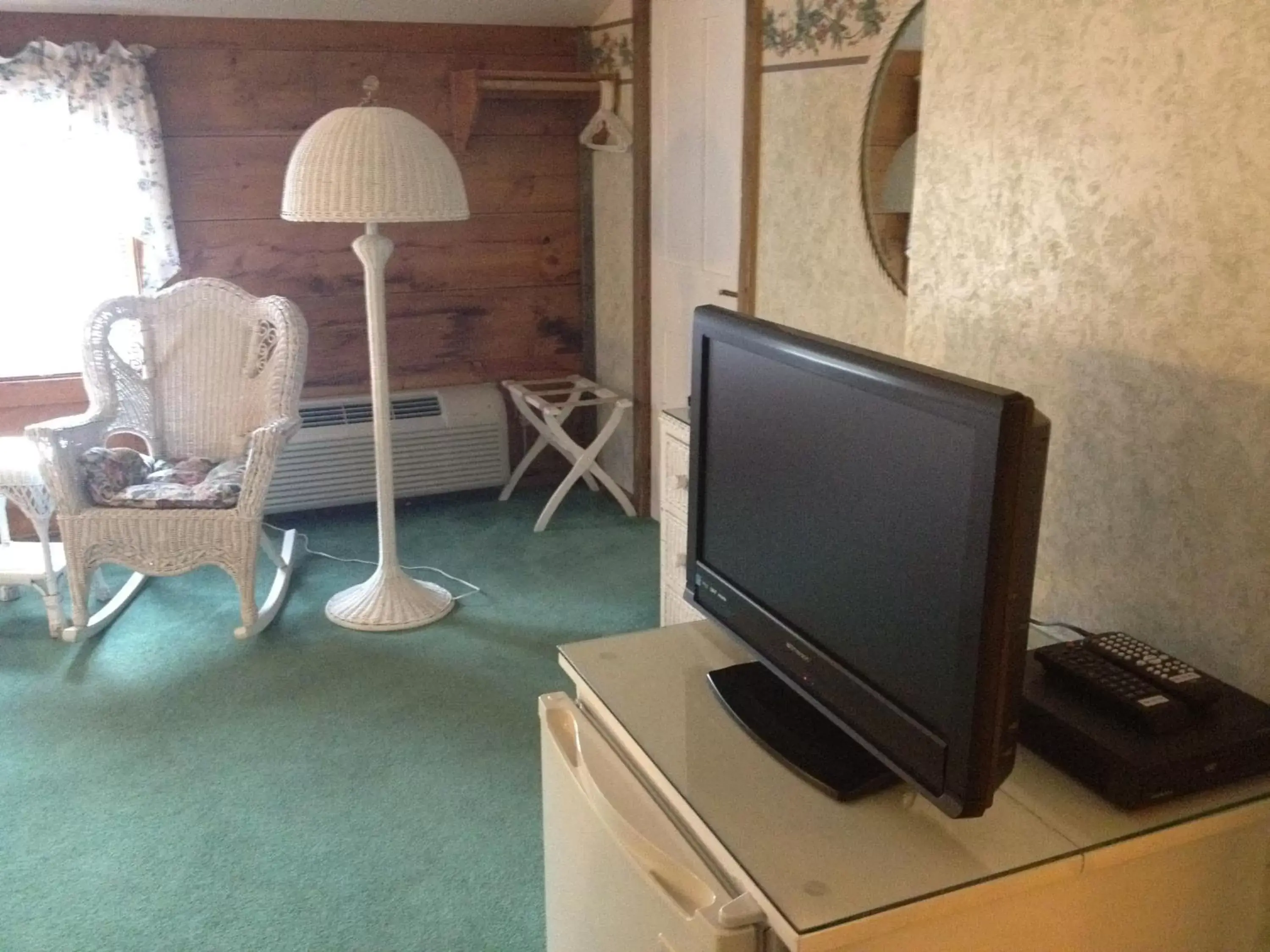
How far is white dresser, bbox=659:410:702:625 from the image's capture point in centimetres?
277

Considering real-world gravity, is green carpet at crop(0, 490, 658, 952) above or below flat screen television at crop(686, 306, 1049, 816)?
below

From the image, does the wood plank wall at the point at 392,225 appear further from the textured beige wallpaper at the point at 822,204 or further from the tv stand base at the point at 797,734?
the tv stand base at the point at 797,734

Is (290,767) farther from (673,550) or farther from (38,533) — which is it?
(38,533)

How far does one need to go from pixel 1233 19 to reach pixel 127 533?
110 inches

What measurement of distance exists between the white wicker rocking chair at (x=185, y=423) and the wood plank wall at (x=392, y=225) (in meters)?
0.58

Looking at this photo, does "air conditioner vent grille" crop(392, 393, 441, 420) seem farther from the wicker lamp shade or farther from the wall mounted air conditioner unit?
the wicker lamp shade

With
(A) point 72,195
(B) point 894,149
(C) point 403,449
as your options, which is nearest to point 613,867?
(B) point 894,149

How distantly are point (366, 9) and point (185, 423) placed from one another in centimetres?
155

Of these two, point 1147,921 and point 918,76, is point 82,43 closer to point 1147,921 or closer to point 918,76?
point 918,76

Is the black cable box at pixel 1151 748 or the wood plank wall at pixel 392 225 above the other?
the wood plank wall at pixel 392 225

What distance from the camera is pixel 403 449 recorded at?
4219 millimetres

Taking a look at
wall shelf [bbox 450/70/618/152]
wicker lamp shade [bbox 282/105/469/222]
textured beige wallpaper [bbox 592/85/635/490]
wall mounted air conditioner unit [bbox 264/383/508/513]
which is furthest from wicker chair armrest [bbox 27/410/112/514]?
textured beige wallpaper [bbox 592/85/635/490]

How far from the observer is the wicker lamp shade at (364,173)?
284 centimetres

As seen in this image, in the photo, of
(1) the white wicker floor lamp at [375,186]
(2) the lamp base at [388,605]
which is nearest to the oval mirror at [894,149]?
(1) the white wicker floor lamp at [375,186]
